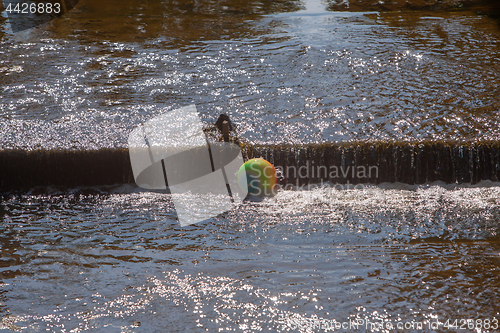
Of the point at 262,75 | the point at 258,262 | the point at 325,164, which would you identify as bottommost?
the point at 258,262

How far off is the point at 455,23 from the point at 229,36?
4467 millimetres

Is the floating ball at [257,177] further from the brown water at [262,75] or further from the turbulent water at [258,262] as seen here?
the brown water at [262,75]

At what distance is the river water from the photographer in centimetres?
317

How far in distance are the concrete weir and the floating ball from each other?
364mm

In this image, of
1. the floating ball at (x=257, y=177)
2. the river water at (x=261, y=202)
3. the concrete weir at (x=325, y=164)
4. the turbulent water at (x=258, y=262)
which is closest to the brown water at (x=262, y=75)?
the river water at (x=261, y=202)

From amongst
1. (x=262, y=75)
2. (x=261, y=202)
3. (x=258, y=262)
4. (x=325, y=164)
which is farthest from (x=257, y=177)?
(x=262, y=75)

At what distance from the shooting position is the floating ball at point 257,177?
4770 millimetres

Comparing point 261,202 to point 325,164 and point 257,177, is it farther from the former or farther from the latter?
point 325,164

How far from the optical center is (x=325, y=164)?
5195mm

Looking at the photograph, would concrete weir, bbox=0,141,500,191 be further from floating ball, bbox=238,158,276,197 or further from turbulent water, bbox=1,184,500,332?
floating ball, bbox=238,158,276,197

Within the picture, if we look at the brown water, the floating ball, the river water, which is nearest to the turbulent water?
the river water

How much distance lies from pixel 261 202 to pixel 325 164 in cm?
98

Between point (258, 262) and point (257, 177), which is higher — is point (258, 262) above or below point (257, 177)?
below

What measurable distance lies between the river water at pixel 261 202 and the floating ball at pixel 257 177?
0.17 m
